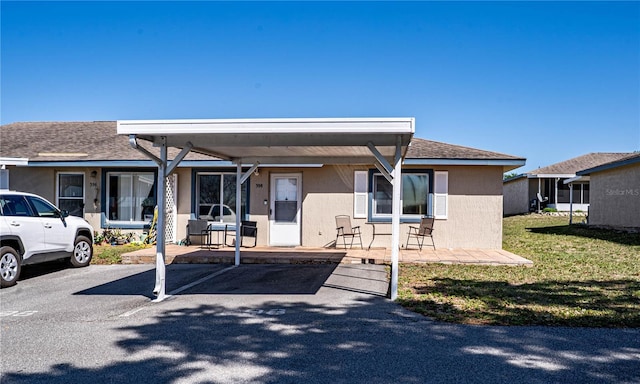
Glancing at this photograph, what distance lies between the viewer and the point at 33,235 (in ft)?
29.6

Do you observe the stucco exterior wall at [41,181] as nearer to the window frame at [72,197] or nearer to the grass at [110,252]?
the window frame at [72,197]

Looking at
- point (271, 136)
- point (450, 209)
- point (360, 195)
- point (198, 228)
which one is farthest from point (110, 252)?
point (450, 209)

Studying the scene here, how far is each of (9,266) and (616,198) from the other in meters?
20.5

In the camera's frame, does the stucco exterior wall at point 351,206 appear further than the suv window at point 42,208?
Yes

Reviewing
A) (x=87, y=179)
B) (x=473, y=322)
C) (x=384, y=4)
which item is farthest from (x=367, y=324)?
(x=87, y=179)

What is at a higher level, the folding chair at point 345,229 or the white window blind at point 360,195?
the white window blind at point 360,195

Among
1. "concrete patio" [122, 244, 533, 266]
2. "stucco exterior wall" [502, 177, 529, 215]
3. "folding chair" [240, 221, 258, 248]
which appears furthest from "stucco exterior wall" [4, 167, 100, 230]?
"stucco exterior wall" [502, 177, 529, 215]

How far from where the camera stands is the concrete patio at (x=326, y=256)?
11.1 meters

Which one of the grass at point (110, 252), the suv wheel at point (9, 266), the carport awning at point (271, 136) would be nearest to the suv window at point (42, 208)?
the suv wheel at point (9, 266)

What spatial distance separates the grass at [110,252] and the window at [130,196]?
0.94 m

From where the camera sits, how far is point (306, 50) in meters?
15.5

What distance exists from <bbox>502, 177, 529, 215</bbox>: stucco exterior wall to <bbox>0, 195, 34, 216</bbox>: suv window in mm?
30234

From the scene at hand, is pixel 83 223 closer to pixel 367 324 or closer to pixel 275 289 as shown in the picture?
pixel 275 289

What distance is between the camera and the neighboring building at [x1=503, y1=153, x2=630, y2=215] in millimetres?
31672
